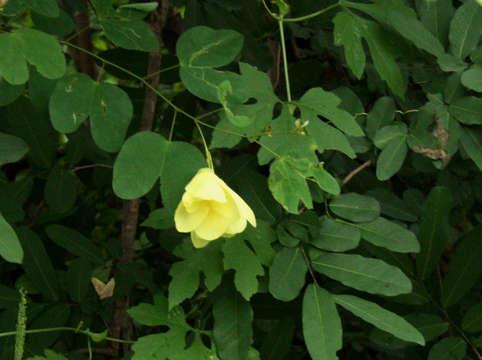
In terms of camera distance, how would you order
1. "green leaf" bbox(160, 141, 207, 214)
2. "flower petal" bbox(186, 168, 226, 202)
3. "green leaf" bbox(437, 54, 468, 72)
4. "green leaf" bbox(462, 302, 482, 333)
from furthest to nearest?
"green leaf" bbox(462, 302, 482, 333), "green leaf" bbox(437, 54, 468, 72), "green leaf" bbox(160, 141, 207, 214), "flower petal" bbox(186, 168, 226, 202)

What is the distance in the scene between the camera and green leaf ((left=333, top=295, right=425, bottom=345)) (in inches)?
41.0

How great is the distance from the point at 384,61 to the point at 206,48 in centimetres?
36

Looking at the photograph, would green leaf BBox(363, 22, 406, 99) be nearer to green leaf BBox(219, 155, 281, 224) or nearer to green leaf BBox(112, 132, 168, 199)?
green leaf BBox(219, 155, 281, 224)

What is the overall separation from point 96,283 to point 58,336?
0.63 ft

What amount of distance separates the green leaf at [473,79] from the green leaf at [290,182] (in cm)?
41

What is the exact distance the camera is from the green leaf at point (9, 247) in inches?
32.8

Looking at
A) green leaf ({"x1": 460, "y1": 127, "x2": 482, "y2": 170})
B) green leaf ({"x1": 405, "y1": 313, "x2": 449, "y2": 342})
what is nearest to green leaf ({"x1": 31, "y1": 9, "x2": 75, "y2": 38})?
green leaf ({"x1": 460, "y1": 127, "x2": 482, "y2": 170})

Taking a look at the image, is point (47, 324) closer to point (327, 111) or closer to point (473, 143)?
point (327, 111)

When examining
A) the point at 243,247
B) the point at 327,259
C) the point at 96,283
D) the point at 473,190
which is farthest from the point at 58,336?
the point at 473,190

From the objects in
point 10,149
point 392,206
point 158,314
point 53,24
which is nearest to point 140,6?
point 53,24

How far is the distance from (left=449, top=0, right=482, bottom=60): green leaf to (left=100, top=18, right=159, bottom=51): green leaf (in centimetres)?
60

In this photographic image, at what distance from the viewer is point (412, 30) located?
112 cm

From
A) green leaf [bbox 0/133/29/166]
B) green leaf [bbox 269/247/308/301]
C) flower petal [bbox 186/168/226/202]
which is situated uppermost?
flower petal [bbox 186/168/226/202]

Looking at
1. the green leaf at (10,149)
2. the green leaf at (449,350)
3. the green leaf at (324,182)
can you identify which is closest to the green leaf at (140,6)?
the green leaf at (10,149)
